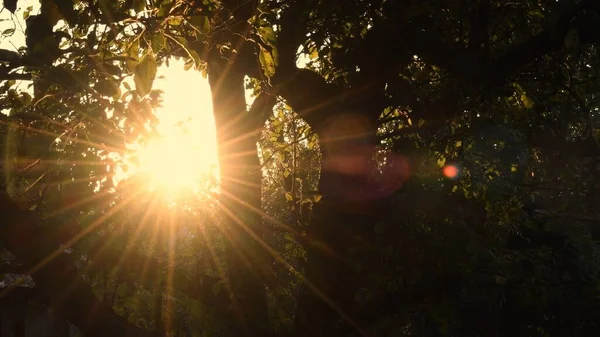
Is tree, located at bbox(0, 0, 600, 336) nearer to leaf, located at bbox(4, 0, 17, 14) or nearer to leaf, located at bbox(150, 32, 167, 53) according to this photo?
leaf, located at bbox(150, 32, 167, 53)

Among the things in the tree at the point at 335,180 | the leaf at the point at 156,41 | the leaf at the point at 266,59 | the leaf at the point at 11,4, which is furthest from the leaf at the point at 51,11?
the tree at the point at 335,180

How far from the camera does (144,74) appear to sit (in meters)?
3.12

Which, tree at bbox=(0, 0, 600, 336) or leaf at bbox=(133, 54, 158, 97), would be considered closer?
leaf at bbox=(133, 54, 158, 97)

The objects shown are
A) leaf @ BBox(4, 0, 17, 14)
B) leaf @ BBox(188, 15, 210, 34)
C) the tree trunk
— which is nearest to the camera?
leaf @ BBox(4, 0, 17, 14)

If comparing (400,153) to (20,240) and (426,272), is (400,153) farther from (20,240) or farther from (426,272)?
(20,240)

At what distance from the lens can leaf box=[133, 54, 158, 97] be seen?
311 cm

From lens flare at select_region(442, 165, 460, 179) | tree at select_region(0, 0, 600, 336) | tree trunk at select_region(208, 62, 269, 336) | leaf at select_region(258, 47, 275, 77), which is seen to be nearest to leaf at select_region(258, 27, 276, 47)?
leaf at select_region(258, 47, 275, 77)

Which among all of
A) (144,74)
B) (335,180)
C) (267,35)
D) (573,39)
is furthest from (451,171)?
(144,74)

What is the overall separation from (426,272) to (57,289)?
11.9 feet

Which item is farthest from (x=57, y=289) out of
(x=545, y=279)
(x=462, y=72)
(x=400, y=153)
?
(x=545, y=279)

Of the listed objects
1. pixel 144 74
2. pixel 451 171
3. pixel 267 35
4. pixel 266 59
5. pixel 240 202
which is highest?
pixel 267 35

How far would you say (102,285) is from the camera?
595 cm

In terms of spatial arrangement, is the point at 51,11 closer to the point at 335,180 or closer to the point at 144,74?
the point at 144,74

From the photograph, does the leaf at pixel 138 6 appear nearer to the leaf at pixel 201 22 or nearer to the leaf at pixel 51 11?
the leaf at pixel 201 22
